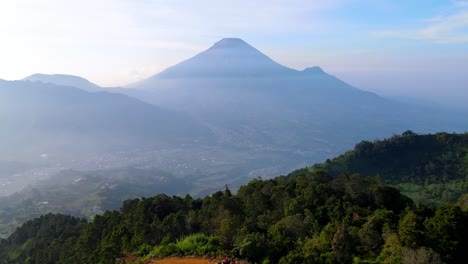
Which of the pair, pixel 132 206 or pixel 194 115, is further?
pixel 194 115

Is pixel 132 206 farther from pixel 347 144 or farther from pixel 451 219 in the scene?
pixel 347 144

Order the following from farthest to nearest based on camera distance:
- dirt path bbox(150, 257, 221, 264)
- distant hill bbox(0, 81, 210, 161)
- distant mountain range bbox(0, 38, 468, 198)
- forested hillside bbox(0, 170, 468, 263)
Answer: distant hill bbox(0, 81, 210, 161) < distant mountain range bbox(0, 38, 468, 198) < dirt path bbox(150, 257, 221, 264) < forested hillside bbox(0, 170, 468, 263)

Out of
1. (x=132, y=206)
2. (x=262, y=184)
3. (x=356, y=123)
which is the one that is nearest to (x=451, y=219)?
(x=262, y=184)

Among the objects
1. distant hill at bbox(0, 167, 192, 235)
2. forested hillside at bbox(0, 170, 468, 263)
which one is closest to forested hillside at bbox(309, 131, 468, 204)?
forested hillside at bbox(0, 170, 468, 263)

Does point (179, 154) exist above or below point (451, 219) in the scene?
below

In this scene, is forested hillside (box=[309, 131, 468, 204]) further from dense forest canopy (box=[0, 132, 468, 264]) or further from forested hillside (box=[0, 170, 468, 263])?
forested hillside (box=[0, 170, 468, 263])

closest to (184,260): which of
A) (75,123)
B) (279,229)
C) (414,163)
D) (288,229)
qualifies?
(279,229)
